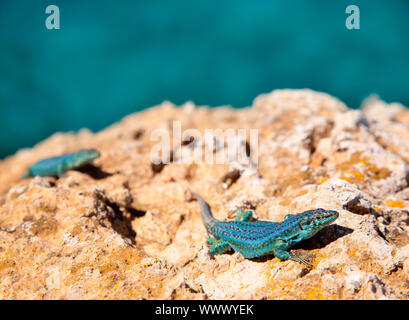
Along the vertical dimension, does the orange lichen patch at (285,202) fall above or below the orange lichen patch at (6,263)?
above

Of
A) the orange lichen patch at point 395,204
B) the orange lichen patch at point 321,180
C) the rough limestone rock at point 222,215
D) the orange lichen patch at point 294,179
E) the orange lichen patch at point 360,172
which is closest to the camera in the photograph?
the rough limestone rock at point 222,215

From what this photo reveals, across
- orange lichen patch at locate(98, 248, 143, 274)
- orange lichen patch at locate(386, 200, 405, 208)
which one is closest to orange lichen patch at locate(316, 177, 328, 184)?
orange lichen patch at locate(386, 200, 405, 208)

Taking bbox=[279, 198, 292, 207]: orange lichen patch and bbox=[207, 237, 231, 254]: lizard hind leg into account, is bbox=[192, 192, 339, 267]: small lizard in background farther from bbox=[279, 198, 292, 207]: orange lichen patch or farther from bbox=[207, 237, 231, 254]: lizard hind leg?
bbox=[279, 198, 292, 207]: orange lichen patch

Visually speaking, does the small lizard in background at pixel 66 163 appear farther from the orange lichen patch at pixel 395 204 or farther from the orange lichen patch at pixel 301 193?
the orange lichen patch at pixel 395 204

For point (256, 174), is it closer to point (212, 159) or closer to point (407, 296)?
point (212, 159)

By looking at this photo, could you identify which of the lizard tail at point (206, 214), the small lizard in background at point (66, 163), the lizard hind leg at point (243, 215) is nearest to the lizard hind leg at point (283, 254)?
the lizard hind leg at point (243, 215)
